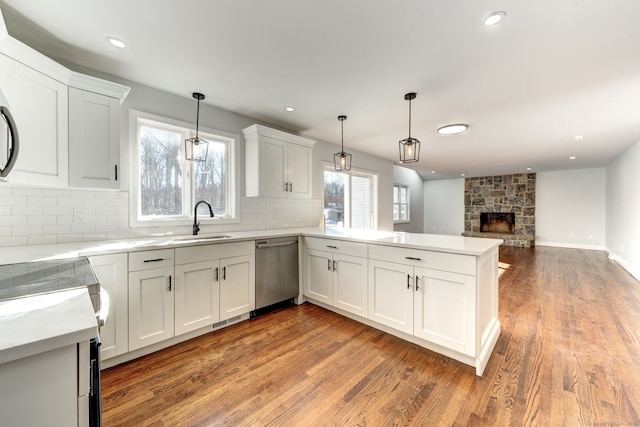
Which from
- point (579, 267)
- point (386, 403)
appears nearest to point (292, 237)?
point (386, 403)

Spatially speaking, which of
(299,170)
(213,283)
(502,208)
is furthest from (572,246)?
(213,283)

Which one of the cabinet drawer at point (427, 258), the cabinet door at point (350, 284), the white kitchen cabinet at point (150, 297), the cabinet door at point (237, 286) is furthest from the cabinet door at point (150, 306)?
the cabinet drawer at point (427, 258)

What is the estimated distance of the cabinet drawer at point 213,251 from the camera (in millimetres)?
2338

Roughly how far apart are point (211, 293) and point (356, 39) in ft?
8.13

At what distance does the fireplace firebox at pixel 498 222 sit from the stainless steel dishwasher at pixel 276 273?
8654 millimetres

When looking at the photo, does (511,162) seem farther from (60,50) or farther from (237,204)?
(60,50)

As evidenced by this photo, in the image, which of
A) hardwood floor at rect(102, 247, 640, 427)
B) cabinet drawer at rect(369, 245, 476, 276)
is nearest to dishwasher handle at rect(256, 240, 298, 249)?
hardwood floor at rect(102, 247, 640, 427)

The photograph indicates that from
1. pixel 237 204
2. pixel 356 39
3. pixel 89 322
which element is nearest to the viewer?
pixel 89 322

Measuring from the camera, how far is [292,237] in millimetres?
3238

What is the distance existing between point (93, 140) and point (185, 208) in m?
1.09

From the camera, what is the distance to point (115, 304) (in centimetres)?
199

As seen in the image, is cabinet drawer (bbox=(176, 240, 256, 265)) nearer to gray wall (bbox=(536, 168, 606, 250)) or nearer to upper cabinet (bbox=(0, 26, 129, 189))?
upper cabinet (bbox=(0, 26, 129, 189))

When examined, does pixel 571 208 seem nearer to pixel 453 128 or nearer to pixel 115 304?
pixel 453 128

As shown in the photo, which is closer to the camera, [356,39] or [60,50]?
[356,39]
